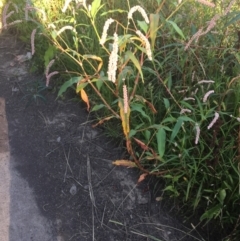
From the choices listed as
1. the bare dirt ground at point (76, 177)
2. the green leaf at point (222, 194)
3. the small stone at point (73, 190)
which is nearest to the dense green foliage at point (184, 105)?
the green leaf at point (222, 194)

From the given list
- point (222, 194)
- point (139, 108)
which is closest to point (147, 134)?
point (139, 108)

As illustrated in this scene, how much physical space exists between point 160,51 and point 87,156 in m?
0.83

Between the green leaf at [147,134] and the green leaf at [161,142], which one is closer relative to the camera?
the green leaf at [161,142]

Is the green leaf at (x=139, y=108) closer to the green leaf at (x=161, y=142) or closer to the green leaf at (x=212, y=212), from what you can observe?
the green leaf at (x=161, y=142)

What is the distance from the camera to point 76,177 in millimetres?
2439

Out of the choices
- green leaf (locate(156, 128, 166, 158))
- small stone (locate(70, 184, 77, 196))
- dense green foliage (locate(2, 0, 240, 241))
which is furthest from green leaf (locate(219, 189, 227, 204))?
small stone (locate(70, 184, 77, 196))

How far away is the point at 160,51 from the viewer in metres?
2.66

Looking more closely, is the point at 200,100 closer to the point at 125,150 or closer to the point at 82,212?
the point at 125,150

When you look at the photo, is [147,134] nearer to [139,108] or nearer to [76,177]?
[139,108]

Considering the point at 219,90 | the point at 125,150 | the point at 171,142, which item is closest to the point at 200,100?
the point at 219,90

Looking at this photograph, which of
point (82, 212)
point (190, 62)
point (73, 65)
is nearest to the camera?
point (82, 212)

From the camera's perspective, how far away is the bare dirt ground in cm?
221

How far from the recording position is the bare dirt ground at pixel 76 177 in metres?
2.21

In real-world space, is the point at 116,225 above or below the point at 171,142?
below
